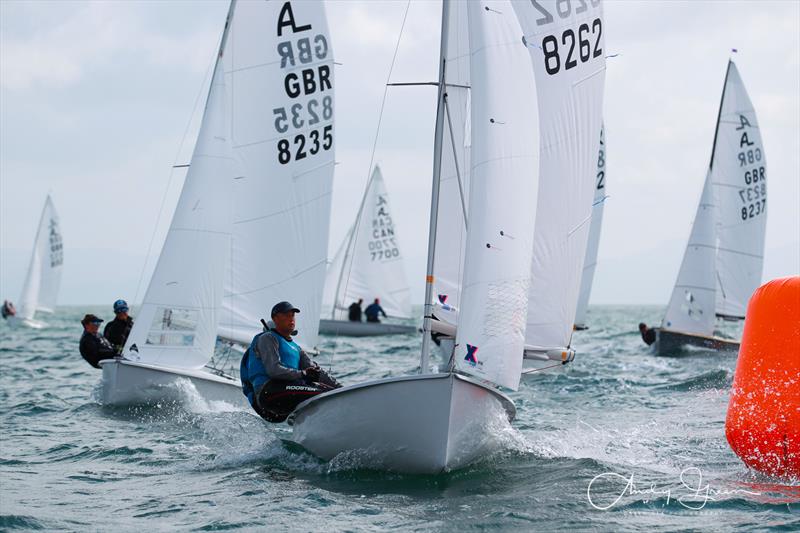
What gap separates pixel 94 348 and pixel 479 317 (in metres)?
6.03

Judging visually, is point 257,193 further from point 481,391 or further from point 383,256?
point 383,256

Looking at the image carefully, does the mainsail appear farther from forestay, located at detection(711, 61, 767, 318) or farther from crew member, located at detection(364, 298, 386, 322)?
crew member, located at detection(364, 298, 386, 322)

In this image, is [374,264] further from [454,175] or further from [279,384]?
[279,384]

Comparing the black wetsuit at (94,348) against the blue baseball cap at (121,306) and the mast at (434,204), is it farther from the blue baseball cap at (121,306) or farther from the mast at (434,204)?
the mast at (434,204)

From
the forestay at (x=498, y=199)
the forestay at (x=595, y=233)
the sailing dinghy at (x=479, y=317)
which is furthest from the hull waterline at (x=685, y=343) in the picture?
the forestay at (x=498, y=199)

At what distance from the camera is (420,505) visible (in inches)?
218

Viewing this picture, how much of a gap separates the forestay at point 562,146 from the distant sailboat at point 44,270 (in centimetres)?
3184

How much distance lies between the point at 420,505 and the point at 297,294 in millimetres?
5950

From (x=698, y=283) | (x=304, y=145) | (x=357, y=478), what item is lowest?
(x=357, y=478)

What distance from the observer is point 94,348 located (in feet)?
35.5

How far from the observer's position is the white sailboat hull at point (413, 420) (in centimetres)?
595

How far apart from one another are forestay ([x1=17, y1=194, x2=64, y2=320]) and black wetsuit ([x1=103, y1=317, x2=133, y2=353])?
27910mm

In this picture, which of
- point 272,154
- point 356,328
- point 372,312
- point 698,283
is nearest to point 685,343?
point 698,283

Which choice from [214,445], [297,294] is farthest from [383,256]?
[214,445]
